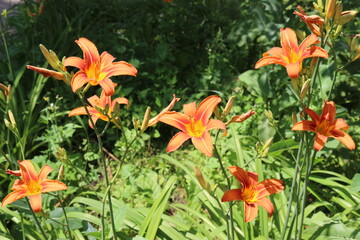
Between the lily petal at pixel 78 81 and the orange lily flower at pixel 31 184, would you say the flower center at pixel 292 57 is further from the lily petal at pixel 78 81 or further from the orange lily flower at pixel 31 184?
the orange lily flower at pixel 31 184

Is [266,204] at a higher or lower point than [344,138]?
lower

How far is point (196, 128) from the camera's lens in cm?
133

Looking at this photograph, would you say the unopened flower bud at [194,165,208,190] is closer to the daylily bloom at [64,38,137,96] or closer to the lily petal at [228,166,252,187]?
the lily petal at [228,166,252,187]

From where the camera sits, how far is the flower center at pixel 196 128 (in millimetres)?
1309

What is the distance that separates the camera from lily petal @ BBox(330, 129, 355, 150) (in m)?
1.27

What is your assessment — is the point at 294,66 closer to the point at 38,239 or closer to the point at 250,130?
the point at 38,239

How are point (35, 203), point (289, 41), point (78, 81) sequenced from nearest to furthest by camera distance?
1. point (78, 81)
2. point (35, 203)
3. point (289, 41)

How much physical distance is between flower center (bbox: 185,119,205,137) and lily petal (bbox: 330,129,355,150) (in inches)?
17.2

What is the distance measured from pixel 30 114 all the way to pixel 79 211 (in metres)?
1.05

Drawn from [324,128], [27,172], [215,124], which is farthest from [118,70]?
[324,128]

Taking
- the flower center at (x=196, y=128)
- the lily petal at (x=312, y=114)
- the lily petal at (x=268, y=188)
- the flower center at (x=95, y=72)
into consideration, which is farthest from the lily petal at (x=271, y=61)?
the flower center at (x=95, y=72)

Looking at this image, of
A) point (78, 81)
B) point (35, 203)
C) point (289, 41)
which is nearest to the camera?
point (78, 81)

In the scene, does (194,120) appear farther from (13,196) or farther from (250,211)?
(13,196)

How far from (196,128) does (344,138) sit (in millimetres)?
478
